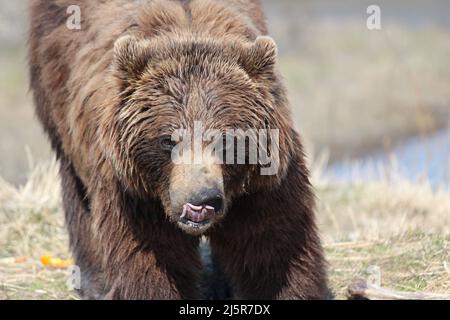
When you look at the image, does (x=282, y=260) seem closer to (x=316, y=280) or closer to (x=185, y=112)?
(x=316, y=280)

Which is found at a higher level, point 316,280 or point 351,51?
point 351,51

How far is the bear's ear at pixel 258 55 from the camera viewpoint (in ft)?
17.8

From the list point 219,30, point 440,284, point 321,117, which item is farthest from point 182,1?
point 321,117

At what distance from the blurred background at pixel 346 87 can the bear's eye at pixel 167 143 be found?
11.4 m

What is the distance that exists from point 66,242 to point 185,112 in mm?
3828

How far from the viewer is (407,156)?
53.4 feet

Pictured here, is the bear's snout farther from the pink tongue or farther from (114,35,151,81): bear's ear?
(114,35,151,81): bear's ear

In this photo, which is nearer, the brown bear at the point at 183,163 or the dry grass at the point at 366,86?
the brown bear at the point at 183,163

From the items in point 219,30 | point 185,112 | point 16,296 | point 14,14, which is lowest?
point 16,296

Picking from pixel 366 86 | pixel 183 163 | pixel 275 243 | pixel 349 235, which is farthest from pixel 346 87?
pixel 183 163

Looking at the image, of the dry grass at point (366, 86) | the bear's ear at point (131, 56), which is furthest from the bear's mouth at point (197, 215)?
the dry grass at point (366, 86)

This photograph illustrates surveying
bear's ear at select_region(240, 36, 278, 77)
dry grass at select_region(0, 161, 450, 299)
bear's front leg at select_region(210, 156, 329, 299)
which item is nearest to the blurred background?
dry grass at select_region(0, 161, 450, 299)

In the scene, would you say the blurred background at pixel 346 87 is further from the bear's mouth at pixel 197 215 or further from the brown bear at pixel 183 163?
the bear's mouth at pixel 197 215

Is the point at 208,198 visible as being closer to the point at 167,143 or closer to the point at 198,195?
the point at 198,195
